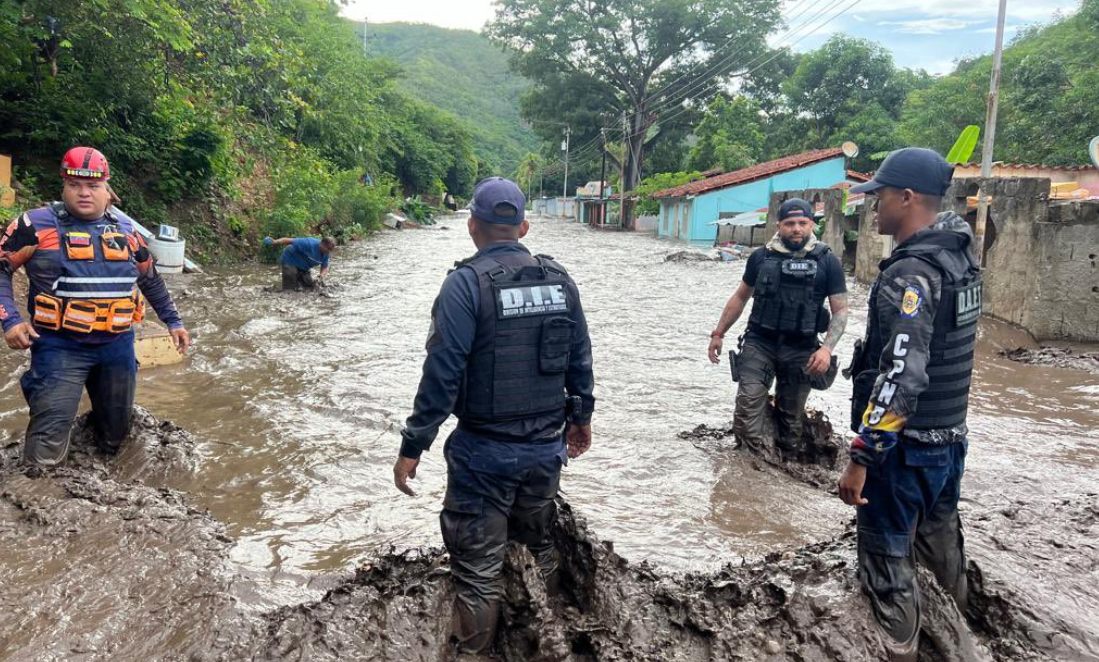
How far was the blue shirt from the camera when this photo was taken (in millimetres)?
12367

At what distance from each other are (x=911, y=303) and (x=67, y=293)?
13.2 ft

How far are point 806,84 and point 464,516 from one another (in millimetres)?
41865

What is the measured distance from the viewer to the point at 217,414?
608cm

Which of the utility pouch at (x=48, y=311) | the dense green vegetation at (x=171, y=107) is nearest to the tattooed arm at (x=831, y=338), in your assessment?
the utility pouch at (x=48, y=311)

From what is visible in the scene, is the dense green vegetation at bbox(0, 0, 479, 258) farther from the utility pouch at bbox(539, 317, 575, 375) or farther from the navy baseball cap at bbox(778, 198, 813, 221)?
the utility pouch at bbox(539, 317, 575, 375)

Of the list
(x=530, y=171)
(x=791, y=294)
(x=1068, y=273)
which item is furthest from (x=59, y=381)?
(x=530, y=171)

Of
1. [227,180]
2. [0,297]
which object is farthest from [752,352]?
[227,180]

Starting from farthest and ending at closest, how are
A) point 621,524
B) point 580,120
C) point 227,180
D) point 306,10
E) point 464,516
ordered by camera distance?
point 580,120
point 306,10
point 227,180
point 621,524
point 464,516

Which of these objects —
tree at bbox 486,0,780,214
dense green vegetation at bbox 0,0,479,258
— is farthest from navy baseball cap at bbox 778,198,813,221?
tree at bbox 486,0,780,214

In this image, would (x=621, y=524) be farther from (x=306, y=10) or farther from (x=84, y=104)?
(x=306, y=10)

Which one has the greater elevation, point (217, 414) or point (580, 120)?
point (580, 120)

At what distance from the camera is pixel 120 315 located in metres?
4.12

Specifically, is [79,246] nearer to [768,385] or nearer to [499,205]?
[499,205]

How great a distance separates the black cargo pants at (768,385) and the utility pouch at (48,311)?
413cm
